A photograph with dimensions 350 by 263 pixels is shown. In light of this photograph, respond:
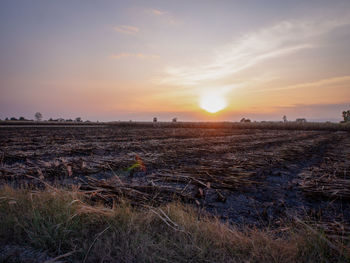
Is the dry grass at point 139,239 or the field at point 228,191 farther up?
the dry grass at point 139,239

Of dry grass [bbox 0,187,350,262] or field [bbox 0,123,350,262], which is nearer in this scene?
dry grass [bbox 0,187,350,262]

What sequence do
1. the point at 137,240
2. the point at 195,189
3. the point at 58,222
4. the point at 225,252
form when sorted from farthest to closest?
the point at 195,189 → the point at 58,222 → the point at 137,240 → the point at 225,252

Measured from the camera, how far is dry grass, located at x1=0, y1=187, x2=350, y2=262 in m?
2.16

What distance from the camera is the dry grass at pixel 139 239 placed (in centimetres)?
216

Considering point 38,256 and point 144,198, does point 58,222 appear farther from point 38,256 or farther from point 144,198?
point 144,198

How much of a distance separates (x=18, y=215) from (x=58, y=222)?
689mm

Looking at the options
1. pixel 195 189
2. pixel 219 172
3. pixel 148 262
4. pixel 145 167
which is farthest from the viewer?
pixel 145 167

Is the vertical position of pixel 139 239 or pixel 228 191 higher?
pixel 139 239

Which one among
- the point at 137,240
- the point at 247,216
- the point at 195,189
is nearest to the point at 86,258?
the point at 137,240

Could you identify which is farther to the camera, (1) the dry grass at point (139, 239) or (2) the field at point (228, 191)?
(2) the field at point (228, 191)

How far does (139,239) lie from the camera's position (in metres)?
2.40

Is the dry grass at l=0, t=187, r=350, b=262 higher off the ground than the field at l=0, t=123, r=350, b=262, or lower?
higher

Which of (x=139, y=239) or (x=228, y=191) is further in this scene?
(x=228, y=191)

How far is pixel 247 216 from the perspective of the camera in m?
3.73
